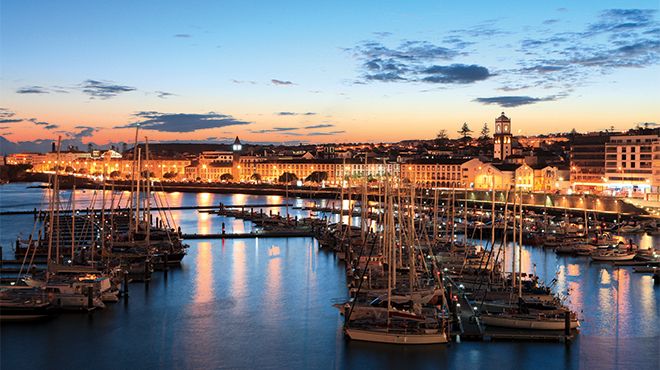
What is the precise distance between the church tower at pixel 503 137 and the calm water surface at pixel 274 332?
42.6 m

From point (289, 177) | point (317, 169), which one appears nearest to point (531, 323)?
point (317, 169)

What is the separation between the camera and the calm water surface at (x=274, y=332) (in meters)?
12.8

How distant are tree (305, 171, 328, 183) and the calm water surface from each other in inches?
2008

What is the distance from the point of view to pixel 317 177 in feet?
239

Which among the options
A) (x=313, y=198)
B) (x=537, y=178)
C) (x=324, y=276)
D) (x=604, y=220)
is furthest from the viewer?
(x=313, y=198)

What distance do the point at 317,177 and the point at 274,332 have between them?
58.3 metres

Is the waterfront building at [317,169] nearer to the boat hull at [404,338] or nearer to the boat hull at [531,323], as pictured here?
the boat hull at [531,323]

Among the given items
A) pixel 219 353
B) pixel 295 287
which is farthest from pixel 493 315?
pixel 295 287

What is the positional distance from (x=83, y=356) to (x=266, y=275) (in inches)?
335

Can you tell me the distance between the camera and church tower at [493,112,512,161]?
209 feet

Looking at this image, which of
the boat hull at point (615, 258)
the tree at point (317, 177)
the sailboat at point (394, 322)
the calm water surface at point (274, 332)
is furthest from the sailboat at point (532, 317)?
the tree at point (317, 177)

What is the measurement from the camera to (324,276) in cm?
2095

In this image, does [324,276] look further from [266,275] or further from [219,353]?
[219,353]

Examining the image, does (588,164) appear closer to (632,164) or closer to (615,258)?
(632,164)
